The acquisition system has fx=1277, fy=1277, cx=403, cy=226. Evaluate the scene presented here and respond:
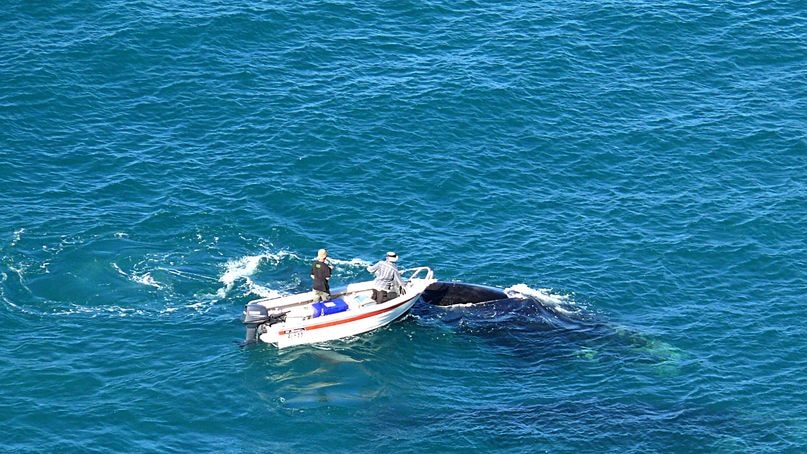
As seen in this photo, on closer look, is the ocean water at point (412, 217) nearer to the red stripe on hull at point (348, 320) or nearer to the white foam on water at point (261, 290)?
the white foam on water at point (261, 290)

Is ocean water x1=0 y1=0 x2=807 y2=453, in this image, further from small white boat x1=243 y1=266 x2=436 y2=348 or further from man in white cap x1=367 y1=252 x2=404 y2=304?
man in white cap x1=367 y1=252 x2=404 y2=304

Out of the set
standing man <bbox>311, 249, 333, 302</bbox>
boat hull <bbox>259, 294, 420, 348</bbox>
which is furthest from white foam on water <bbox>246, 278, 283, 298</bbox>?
boat hull <bbox>259, 294, 420, 348</bbox>

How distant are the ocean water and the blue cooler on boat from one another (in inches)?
62.6

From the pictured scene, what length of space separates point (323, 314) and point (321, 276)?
191 cm

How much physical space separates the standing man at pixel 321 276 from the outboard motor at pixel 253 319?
2959 millimetres

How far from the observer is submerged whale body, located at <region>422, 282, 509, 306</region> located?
63.2 m

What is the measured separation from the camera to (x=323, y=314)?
5975 cm

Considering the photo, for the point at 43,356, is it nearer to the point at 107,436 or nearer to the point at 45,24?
the point at 107,436

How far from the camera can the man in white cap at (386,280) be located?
60844 mm

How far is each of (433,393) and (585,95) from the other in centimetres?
3001

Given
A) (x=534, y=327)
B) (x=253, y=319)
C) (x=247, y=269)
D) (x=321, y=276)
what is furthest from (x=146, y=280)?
(x=534, y=327)

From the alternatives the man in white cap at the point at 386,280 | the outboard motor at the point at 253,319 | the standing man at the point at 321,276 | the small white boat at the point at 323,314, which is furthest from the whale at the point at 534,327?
the outboard motor at the point at 253,319

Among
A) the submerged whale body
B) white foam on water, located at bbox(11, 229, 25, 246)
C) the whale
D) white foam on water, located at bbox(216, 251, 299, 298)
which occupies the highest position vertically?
white foam on water, located at bbox(11, 229, 25, 246)

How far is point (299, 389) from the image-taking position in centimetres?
5659
